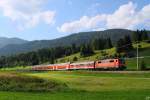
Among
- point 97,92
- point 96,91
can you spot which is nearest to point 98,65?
point 96,91

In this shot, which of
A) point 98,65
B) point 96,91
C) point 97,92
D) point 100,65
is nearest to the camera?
point 97,92

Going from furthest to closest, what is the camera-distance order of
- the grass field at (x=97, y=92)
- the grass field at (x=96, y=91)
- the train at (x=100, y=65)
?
the train at (x=100, y=65), the grass field at (x=96, y=91), the grass field at (x=97, y=92)

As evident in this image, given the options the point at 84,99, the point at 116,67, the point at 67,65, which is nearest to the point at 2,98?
the point at 84,99

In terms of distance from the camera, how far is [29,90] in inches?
1330

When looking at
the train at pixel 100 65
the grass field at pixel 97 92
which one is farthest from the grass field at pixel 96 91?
A: the train at pixel 100 65

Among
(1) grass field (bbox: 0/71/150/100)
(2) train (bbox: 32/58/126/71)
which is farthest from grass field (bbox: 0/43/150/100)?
(2) train (bbox: 32/58/126/71)

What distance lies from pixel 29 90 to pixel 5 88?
2.76 meters

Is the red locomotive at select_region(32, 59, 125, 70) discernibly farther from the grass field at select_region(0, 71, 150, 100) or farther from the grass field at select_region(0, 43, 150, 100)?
the grass field at select_region(0, 71, 150, 100)

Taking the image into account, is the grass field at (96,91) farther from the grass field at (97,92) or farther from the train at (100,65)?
the train at (100,65)

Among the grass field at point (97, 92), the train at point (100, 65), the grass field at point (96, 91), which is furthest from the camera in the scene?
the train at point (100, 65)

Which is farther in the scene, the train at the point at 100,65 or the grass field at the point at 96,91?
the train at the point at 100,65

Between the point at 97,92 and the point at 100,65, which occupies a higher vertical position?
the point at 100,65

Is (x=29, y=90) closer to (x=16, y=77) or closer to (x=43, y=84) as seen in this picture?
(x=43, y=84)

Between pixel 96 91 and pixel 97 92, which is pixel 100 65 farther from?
pixel 97 92
